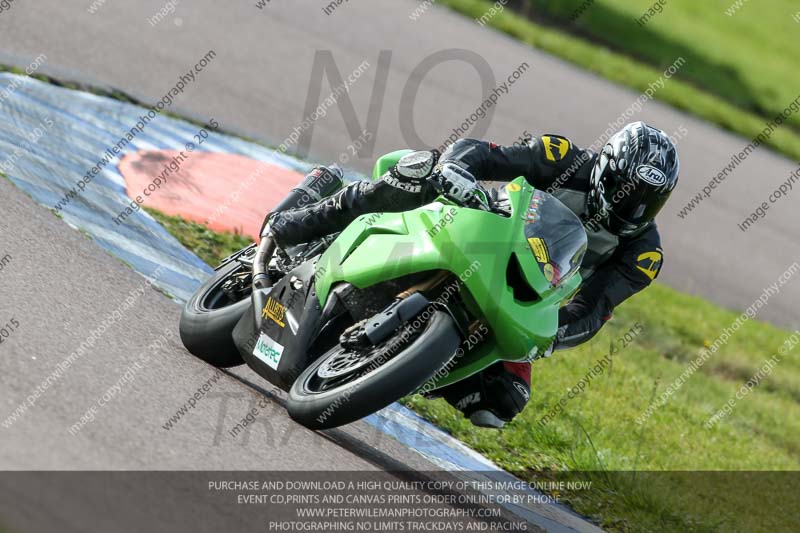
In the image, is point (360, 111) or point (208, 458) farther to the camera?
point (360, 111)

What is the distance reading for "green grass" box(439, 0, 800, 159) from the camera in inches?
710

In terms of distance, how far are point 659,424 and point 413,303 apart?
419 cm

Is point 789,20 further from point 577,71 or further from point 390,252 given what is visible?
point 390,252

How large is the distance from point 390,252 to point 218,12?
9.85 m

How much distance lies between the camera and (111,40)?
39.0ft

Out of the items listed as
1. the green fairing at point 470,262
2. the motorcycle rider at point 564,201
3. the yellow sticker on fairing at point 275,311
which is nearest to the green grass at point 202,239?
the motorcycle rider at point 564,201

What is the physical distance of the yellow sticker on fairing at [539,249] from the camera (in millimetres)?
5051

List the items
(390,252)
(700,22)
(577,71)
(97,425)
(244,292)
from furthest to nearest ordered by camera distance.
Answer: (700,22) < (577,71) < (244,292) < (390,252) < (97,425)

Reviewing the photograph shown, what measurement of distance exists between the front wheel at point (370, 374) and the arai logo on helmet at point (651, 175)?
1.52 m

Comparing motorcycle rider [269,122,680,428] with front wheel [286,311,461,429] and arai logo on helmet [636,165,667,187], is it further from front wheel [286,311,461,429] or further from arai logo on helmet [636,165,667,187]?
front wheel [286,311,461,429]

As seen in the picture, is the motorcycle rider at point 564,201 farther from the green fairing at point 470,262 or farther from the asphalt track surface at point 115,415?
the asphalt track surface at point 115,415

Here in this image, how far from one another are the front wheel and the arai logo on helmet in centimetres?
152

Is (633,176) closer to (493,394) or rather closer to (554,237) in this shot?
(554,237)

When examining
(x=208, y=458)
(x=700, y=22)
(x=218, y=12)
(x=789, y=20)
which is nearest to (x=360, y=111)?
(x=218, y=12)
